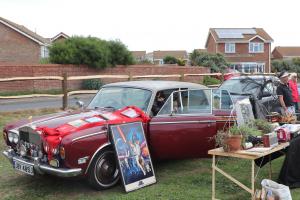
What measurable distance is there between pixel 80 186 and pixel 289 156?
3.21 metres

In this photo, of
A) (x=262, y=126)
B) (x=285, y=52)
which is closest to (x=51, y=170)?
(x=262, y=126)

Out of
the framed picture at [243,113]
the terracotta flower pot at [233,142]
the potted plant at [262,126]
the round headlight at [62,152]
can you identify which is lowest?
the round headlight at [62,152]

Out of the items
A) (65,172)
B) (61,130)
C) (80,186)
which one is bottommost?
(80,186)

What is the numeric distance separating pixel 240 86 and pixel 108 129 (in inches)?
278

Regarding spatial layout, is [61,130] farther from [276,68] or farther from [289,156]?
[276,68]

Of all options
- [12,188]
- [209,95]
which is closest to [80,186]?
[12,188]

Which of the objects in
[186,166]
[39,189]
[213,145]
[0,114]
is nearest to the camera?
[39,189]

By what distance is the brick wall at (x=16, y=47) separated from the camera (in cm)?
4072

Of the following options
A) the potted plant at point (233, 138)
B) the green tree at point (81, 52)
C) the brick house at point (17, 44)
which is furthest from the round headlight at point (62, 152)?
the brick house at point (17, 44)

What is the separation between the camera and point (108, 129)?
6.01 meters

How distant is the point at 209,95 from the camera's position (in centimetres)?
745

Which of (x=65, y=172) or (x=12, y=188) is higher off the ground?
(x=65, y=172)

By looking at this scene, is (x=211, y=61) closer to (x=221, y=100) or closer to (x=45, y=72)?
(x=45, y=72)

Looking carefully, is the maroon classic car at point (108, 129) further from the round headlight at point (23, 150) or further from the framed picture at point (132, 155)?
the framed picture at point (132, 155)
